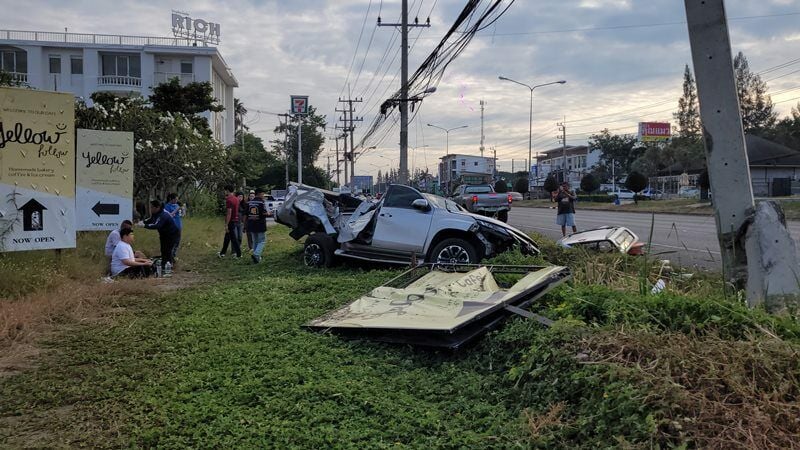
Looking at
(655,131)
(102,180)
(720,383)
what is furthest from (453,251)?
(655,131)

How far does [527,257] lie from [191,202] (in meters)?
22.6

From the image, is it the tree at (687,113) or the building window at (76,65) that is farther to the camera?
the tree at (687,113)

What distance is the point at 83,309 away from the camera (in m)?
7.20

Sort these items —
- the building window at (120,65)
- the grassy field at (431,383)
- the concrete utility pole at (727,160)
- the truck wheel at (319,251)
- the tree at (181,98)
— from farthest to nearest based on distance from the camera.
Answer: the building window at (120,65), the tree at (181,98), the truck wheel at (319,251), the concrete utility pole at (727,160), the grassy field at (431,383)

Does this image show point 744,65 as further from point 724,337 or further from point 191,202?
point 724,337

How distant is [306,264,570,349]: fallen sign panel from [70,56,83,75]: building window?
4813 centimetres

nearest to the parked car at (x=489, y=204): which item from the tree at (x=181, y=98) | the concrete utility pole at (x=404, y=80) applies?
the concrete utility pole at (x=404, y=80)

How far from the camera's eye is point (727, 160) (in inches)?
210

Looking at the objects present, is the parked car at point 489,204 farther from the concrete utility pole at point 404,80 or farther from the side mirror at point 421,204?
the side mirror at point 421,204

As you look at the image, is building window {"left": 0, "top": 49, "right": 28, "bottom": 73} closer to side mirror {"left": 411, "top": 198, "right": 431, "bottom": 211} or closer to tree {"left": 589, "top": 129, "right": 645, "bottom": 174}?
side mirror {"left": 411, "top": 198, "right": 431, "bottom": 211}

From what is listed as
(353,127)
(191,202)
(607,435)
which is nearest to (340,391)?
(607,435)

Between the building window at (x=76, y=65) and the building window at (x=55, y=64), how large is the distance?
2.79 ft

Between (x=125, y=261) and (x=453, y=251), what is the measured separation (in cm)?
568

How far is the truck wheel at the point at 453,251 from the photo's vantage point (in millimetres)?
10109
